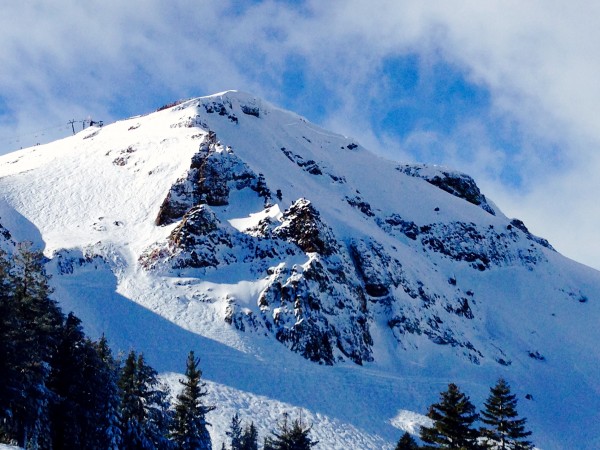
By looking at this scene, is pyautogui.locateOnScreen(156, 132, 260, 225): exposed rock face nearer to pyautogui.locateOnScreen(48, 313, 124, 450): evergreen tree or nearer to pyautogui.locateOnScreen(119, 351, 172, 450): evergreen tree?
pyautogui.locateOnScreen(119, 351, 172, 450): evergreen tree

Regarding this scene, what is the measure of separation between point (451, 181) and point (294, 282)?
224ft

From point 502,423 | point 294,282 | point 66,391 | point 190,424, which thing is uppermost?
point 294,282

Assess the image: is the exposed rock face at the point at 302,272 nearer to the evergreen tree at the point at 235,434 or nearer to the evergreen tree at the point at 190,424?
the evergreen tree at the point at 235,434

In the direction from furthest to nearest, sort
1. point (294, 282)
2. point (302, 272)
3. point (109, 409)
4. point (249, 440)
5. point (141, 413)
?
point (302, 272), point (294, 282), point (249, 440), point (141, 413), point (109, 409)

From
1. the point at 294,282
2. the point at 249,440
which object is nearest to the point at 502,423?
the point at 249,440

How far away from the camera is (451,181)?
115688mm

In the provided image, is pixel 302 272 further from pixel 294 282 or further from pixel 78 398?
pixel 78 398

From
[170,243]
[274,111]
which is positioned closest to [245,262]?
[170,243]

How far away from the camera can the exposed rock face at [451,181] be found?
372ft

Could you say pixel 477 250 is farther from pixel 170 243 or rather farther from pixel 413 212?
pixel 170 243

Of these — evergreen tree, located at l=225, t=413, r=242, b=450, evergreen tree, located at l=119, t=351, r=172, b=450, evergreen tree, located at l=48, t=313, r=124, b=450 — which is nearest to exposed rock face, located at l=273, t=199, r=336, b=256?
evergreen tree, located at l=225, t=413, r=242, b=450

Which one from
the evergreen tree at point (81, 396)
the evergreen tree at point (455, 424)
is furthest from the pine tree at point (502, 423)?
the evergreen tree at point (81, 396)

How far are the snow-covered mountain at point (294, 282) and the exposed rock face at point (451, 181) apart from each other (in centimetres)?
2105

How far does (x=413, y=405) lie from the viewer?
4894cm
